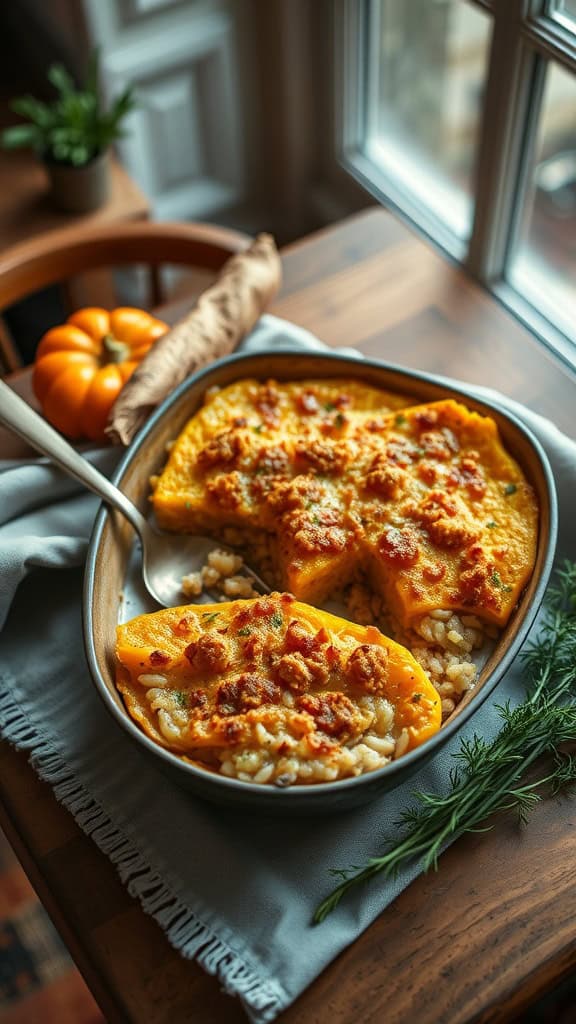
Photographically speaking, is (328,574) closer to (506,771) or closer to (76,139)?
(506,771)

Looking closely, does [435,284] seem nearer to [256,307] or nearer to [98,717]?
[256,307]

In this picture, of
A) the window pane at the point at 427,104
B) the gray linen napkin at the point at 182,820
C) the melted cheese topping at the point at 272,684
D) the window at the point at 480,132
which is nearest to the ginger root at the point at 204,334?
the gray linen napkin at the point at 182,820

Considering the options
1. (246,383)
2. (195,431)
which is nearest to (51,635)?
(195,431)

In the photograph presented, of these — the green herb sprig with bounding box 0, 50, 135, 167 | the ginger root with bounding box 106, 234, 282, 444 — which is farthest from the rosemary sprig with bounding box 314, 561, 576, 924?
the green herb sprig with bounding box 0, 50, 135, 167

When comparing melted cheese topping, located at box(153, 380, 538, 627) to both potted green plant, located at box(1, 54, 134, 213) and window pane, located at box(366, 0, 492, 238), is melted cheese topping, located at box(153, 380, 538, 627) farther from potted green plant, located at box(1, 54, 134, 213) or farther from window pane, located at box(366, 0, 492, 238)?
potted green plant, located at box(1, 54, 134, 213)

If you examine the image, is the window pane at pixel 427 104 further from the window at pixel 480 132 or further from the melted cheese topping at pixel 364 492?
the melted cheese topping at pixel 364 492

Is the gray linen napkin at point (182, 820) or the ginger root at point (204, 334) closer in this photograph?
the gray linen napkin at point (182, 820)

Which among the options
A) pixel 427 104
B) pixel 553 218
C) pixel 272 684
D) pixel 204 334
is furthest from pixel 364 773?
pixel 427 104
